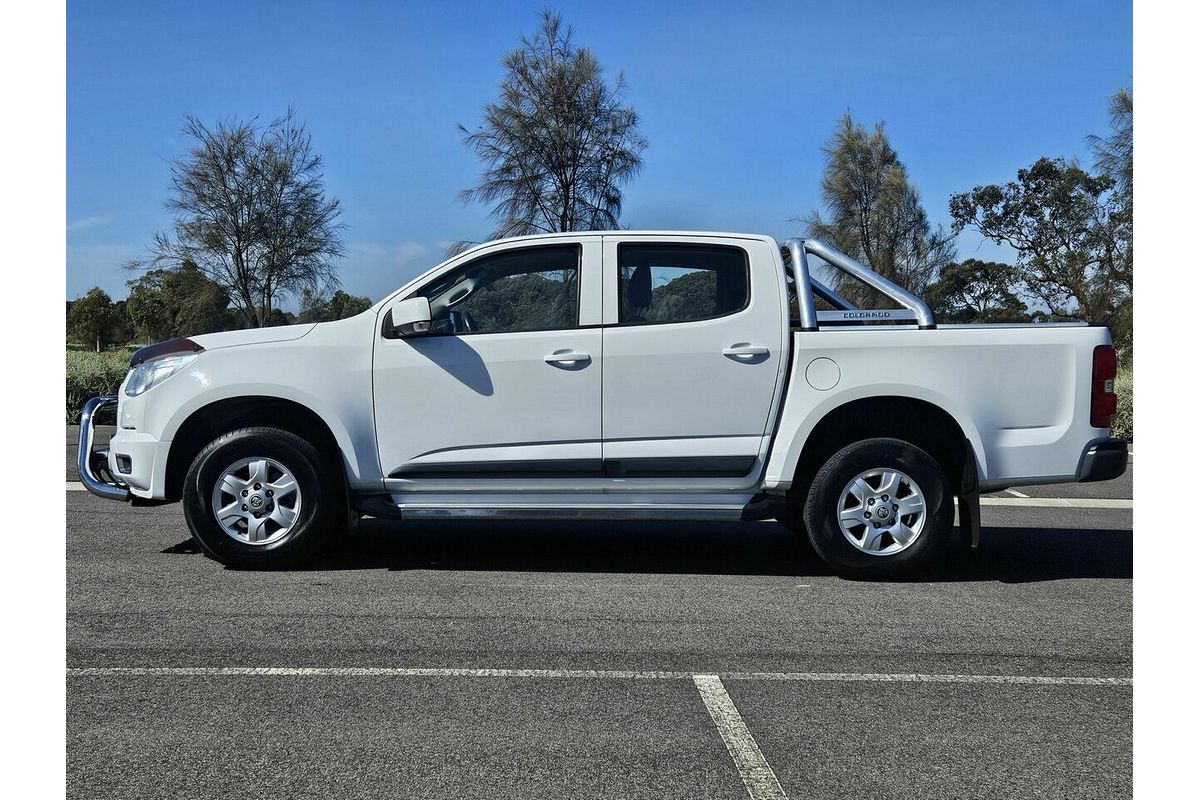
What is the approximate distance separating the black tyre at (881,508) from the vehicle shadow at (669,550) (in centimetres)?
29

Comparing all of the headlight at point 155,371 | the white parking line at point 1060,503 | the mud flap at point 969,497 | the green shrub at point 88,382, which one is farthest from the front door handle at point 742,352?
the green shrub at point 88,382

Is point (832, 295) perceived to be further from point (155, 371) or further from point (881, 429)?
point (155, 371)

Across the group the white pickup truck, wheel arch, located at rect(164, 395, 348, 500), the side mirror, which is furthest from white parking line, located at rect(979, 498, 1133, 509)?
wheel arch, located at rect(164, 395, 348, 500)

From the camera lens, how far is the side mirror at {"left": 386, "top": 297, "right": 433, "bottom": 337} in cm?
650

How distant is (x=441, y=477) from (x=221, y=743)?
298 cm

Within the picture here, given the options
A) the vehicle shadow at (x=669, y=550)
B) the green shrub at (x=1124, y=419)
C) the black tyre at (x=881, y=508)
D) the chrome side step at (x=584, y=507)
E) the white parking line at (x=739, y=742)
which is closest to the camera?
the white parking line at (x=739, y=742)

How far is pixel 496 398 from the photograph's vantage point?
259 inches

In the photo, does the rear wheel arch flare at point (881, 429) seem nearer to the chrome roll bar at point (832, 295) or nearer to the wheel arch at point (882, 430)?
the wheel arch at point (882, 430)

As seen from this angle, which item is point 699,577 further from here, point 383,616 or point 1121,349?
point 1121,349

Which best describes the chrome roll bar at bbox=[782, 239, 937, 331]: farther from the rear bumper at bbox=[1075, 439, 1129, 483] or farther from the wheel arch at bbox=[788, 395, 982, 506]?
the rear bumper at bbox=[1075, 439, 1129, 483]

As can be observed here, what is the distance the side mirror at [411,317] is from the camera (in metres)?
6.50

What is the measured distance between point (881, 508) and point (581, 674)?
256cm

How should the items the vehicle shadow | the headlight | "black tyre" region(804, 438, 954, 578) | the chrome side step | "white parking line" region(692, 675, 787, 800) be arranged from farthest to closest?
the vehicle shadow → the headlight → the chrome side step → "black tyre" region(804, 438, 954, 578) → "white parking line" region(692, 675, 787, 800)

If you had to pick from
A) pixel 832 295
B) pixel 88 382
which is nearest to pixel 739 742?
pixel 832 295
